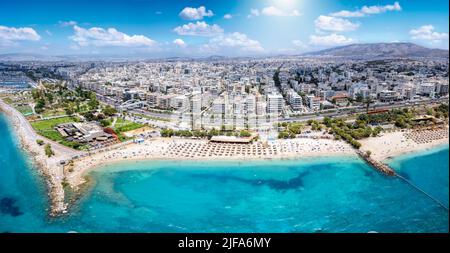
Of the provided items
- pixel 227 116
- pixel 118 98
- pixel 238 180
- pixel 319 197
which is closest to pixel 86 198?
pixel 238 180

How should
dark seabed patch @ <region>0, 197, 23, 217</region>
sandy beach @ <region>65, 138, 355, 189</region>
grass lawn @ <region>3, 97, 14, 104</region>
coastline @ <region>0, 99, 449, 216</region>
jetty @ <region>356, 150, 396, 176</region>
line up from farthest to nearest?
grass lawn @ <region>3, 97, 14, 104</region> < sandy beach @ <region>65, 138, 355, 189</region> < coastline @ <region>0, 99, 449, 216</region> < jetty @ <region>356, 150, 396, 176</region> < dark seabed patch @ <region>0, 197, 23, 217</region>

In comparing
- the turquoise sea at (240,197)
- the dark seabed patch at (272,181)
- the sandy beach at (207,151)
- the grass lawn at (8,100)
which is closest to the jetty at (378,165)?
the turquoise sea at (240,197)

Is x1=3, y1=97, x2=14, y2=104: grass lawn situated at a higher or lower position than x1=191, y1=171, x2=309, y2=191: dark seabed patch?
higher

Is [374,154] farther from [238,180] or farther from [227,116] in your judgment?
[227,116]

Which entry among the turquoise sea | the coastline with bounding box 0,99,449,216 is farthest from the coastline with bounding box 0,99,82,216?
the turquoise sea

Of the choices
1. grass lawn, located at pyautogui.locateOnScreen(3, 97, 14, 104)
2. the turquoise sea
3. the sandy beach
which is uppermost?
grass lawn, located at pyautogui.locateOnScreen(3, 97, 14, 104)

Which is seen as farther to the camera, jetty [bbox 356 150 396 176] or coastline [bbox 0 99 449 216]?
coastline [bbox 0 99 449 216]

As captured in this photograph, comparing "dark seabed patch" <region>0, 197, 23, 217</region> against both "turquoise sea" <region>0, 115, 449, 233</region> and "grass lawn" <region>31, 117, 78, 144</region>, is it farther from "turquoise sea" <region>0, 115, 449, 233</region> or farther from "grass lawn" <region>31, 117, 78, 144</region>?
"grass lawn" <region>31, 117, 78, 144</region>
